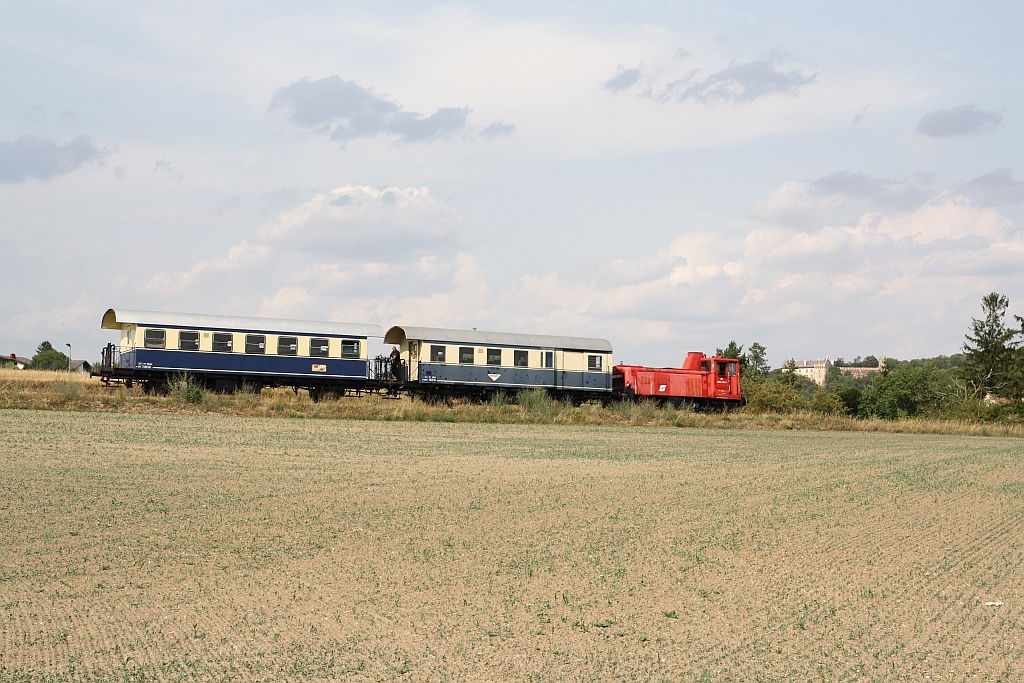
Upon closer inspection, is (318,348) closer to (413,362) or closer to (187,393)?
(413,362)

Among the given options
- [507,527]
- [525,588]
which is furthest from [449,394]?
[525,588]

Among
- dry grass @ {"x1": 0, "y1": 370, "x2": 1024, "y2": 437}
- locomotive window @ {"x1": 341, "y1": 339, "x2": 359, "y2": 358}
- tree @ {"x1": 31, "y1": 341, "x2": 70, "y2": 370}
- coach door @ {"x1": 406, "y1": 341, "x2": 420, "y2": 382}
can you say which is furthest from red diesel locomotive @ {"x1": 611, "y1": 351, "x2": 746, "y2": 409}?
tree @ {"x1": 31, "y1": 341, "x2": 70, "y2": 370}

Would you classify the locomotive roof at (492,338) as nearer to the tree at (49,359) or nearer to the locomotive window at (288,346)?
the locomotive window at (288,346)

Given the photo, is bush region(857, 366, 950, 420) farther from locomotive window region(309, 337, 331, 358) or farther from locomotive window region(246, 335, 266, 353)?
locomotive window region(246, 335, 266, 353)

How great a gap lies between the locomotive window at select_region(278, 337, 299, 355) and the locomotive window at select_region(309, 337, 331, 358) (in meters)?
0.58

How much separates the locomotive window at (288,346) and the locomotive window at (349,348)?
6.07 feet

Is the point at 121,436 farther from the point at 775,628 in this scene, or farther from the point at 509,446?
the point at 775,628

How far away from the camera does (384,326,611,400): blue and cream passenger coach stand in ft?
130

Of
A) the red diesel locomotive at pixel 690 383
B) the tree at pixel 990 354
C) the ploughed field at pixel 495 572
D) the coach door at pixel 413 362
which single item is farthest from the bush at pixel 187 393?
the tree at pixel 990 354

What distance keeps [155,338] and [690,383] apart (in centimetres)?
2233

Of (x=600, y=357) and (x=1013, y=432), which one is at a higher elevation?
(x=600, y=357)

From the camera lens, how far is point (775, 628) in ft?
23.1

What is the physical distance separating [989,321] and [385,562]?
3986 inches

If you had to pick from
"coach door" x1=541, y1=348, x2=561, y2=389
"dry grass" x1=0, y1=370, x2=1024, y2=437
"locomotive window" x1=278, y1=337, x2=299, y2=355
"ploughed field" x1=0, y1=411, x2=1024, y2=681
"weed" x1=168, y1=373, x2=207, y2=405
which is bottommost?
"ploughed field" x1=0, y1=411, x2=1024, y2=681
